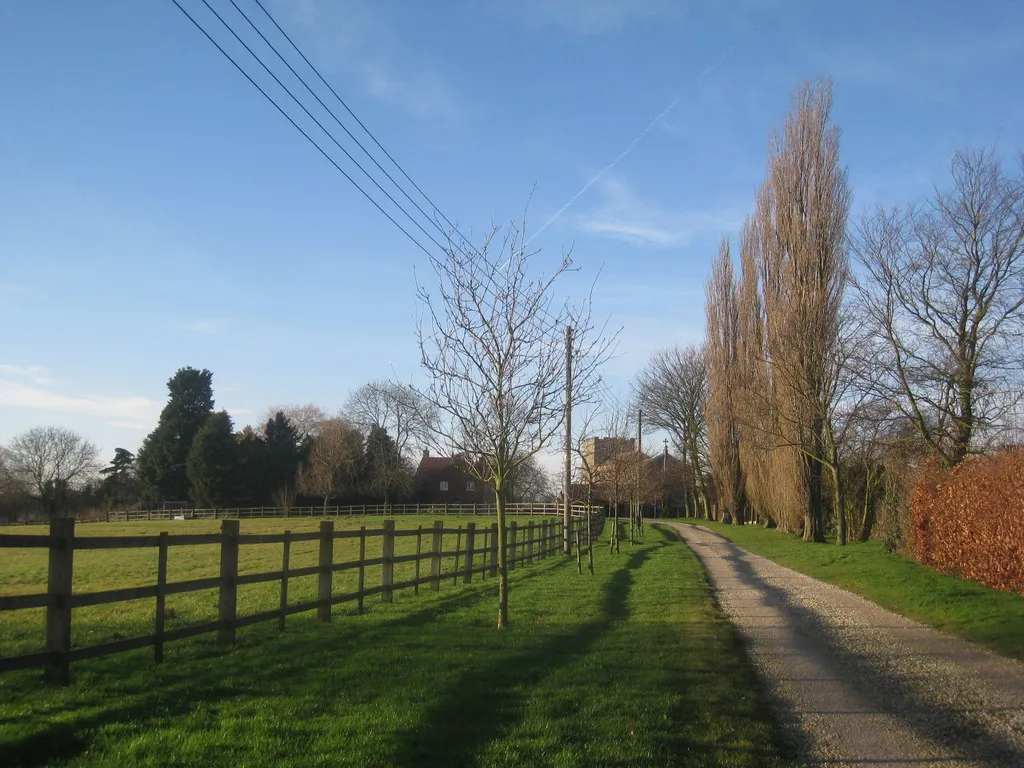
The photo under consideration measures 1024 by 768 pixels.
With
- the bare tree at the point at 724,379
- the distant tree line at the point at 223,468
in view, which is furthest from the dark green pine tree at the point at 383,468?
the bare tree at the point at 724,379

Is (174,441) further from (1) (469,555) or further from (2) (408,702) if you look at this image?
(2) (408,702)

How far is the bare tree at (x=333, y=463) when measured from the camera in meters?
64.8

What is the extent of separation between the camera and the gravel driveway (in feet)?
17.2

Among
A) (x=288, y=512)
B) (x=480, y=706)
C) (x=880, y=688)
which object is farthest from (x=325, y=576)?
(x=288, y=512)

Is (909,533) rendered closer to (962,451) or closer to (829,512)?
(962,451)

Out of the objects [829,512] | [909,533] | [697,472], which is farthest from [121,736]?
[697,472]

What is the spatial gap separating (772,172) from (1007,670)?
85.9 feet

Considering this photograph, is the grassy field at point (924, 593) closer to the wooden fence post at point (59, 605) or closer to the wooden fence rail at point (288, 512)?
the wooden fence post at point (59, 605)

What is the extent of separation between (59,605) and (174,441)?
205ft

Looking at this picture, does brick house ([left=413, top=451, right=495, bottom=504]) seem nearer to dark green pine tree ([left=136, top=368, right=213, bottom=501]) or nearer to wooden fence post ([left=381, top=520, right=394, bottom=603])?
dark green pine tree ([left=136, top=368, right=213, bottom=501])

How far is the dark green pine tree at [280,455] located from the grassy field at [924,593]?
50.0 metres

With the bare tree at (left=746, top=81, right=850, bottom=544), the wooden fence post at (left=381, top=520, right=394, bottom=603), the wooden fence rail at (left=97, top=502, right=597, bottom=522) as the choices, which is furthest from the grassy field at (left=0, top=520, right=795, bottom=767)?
the wooden fence rail at (left=97, top=502, right=597, bottom=522)

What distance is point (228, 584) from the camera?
798 cm

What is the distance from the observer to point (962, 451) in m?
20.8
